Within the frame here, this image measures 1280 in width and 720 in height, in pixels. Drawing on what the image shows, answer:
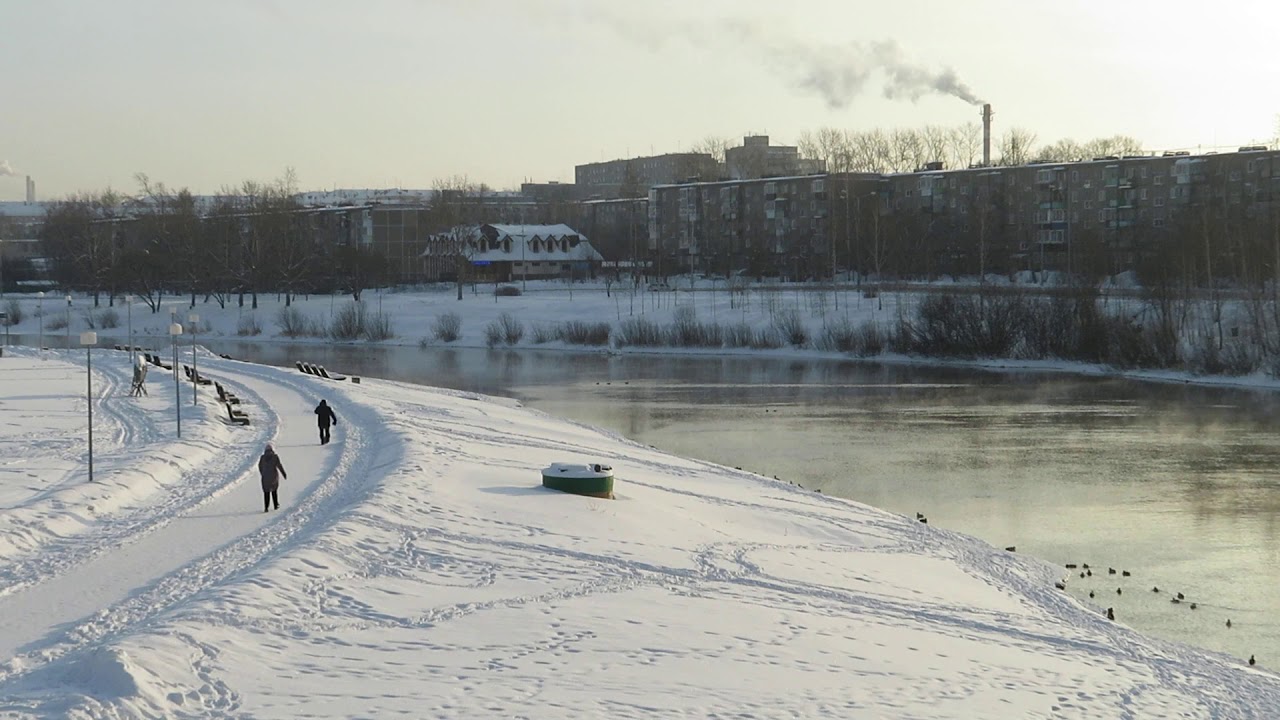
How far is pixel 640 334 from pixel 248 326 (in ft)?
102

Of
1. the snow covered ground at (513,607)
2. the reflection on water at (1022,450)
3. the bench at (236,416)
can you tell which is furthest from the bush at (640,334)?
the snow covered ground at (513,607)

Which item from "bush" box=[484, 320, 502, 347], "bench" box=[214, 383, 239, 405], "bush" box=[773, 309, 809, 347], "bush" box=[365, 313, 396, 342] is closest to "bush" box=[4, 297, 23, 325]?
"bush" box=[365, 313, 396, 342]

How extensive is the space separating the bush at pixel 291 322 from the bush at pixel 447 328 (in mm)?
9785

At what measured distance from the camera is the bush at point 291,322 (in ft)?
280

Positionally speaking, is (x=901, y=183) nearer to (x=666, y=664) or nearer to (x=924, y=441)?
(x=924, y=441)

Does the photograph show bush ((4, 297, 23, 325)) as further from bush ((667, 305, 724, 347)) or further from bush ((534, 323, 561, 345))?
bush ((667, 305, 724, 347))

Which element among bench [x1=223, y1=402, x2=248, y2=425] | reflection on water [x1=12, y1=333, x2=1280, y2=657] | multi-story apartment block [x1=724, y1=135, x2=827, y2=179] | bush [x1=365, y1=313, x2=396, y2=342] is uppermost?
multi-story apartment block [x1=724, y1=135, x2=827, y2=179]

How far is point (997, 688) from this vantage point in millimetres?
14188

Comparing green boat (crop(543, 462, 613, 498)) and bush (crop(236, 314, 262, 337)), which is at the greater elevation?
bush (crop(236, 314, 262, 337))

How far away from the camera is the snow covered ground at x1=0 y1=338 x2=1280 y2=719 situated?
41.7 ft

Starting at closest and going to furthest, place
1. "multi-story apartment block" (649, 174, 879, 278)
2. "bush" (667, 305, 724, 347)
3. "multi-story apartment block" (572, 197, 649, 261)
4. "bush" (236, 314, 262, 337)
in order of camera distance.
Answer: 1. "bush" (667, 305, 724, 347)
2. "bush" (236, 314, 262, 337)
3. "multi-story apartment block" (649, 174, 879, 278)
4. "multi-story apartment block" (572, 197, 649, 261)

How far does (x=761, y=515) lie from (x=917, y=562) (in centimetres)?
369

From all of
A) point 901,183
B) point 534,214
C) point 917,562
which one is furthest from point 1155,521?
point 534,214

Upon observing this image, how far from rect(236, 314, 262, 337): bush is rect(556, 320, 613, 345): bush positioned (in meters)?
24.4
